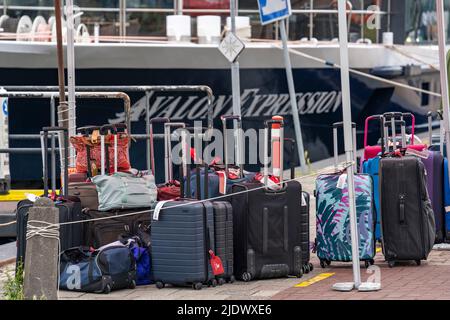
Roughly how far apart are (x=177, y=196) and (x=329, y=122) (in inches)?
502

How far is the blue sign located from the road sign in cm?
90

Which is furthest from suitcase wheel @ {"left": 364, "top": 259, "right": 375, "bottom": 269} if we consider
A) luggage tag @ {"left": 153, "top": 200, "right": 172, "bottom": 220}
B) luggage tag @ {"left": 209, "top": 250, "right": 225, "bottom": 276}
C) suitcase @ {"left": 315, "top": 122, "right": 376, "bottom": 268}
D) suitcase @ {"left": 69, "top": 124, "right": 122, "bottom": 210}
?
suitcase @ {"left": 69, "top": 124, "right": 122, "bottom": 210}

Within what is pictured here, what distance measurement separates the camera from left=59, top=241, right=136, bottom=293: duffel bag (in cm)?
833

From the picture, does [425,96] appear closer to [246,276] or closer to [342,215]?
[342,215]

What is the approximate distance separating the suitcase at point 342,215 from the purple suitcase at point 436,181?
121cm

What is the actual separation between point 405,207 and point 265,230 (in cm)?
125

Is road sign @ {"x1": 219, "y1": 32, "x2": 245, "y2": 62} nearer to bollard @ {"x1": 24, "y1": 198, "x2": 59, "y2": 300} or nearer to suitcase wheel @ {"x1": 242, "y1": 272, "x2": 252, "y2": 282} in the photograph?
suitcase wheel @ {"x1": 242, "y1": 272, "x2": 252, "y2": 282}

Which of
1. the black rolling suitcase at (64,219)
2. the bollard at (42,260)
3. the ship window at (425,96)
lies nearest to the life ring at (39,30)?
the ship window at (425,96)

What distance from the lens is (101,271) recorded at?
8.33 meters

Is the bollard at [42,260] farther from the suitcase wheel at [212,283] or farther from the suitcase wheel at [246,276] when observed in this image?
the suitcase wheel at [246,276]

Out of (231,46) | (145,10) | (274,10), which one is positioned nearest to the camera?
(231,46)

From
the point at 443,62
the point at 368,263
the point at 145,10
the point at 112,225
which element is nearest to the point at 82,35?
the point at 145,10
